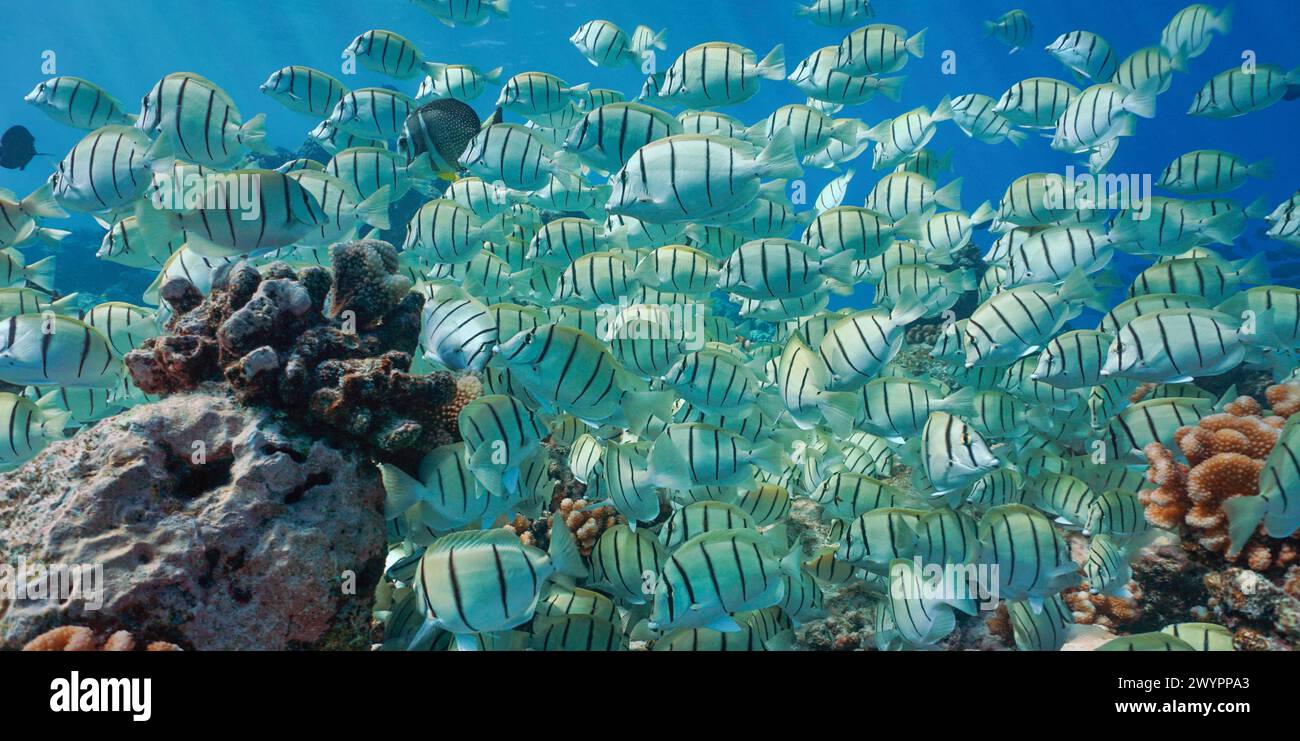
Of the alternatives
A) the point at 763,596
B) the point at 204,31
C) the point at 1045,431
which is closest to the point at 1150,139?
the point at 1045,431

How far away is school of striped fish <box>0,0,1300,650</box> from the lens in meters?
3.10

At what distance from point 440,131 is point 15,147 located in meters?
12.7

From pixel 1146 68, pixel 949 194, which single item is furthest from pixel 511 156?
pixel 1146 68

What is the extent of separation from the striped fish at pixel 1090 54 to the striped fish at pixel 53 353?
899 centimetres

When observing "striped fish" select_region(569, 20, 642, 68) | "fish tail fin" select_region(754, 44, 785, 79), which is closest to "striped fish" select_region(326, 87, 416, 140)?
"striped fish" select_region(569, 20, 642, 68)

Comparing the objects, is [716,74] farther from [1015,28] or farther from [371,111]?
[1015,28]

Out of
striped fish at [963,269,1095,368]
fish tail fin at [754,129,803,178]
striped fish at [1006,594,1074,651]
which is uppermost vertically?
fish tail fin at [754,129,803,178]

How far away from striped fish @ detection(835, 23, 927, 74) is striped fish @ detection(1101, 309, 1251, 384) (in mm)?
3641

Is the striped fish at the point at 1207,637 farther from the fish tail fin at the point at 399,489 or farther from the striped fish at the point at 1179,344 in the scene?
the fish tail fin at the point at 399,489

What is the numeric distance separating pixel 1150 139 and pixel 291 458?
7764 cm

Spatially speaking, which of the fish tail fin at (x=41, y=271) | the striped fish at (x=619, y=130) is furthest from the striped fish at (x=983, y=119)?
the fish tail fin at (x=41, y=271)

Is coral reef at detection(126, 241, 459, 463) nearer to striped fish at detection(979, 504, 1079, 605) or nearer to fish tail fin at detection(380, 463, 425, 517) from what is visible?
fish tail fin at detection(380, 463, 425, 517)

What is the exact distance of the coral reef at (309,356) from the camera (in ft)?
10.5
